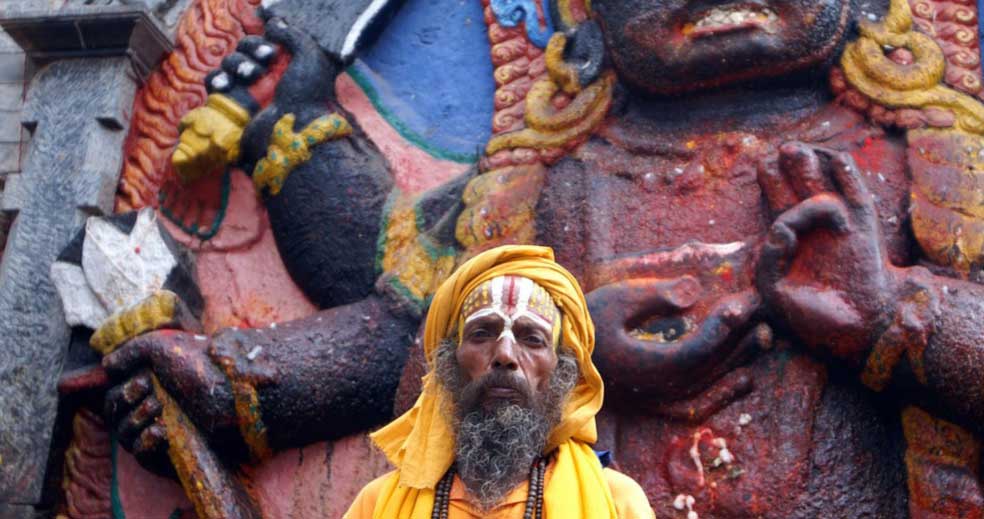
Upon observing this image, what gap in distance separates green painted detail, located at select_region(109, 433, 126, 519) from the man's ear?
1.73 m

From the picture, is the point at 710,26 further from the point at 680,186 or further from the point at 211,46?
the point at 211,46

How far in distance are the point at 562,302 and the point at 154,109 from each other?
2219 mm

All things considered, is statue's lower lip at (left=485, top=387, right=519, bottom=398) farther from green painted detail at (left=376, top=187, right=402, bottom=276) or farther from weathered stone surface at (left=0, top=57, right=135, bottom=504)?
weathered stone surface at (left=0, top=57, right=135, bottom=504)

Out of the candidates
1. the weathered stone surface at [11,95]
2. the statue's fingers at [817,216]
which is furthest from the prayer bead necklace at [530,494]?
the weathered stone surface at [11,95]

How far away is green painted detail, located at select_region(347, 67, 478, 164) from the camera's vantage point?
5.26 metres

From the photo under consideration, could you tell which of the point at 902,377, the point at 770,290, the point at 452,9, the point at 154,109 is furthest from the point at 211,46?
the point at 902,377

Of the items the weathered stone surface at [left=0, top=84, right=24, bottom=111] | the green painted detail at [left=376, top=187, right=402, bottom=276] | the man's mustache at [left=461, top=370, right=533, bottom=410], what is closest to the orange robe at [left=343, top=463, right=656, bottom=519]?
the man's mustache at [left=461, top=370, right=533, bottom=410]

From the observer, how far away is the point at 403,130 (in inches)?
211

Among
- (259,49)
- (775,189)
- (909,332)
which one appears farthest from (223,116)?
(909,332)

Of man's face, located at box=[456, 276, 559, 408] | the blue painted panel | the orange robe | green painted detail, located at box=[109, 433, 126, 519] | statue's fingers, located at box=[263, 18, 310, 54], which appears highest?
man's face, located at box=[456, 276, 559, 408]

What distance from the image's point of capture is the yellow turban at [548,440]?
3648 millimetres

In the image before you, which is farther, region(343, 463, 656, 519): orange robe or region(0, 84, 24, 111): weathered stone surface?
region(0, 84, 24, 111): weathered stone surface

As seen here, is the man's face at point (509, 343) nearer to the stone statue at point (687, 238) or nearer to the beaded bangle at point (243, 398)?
the stone statue at point (687, 238)

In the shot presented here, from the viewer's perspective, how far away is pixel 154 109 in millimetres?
5586
